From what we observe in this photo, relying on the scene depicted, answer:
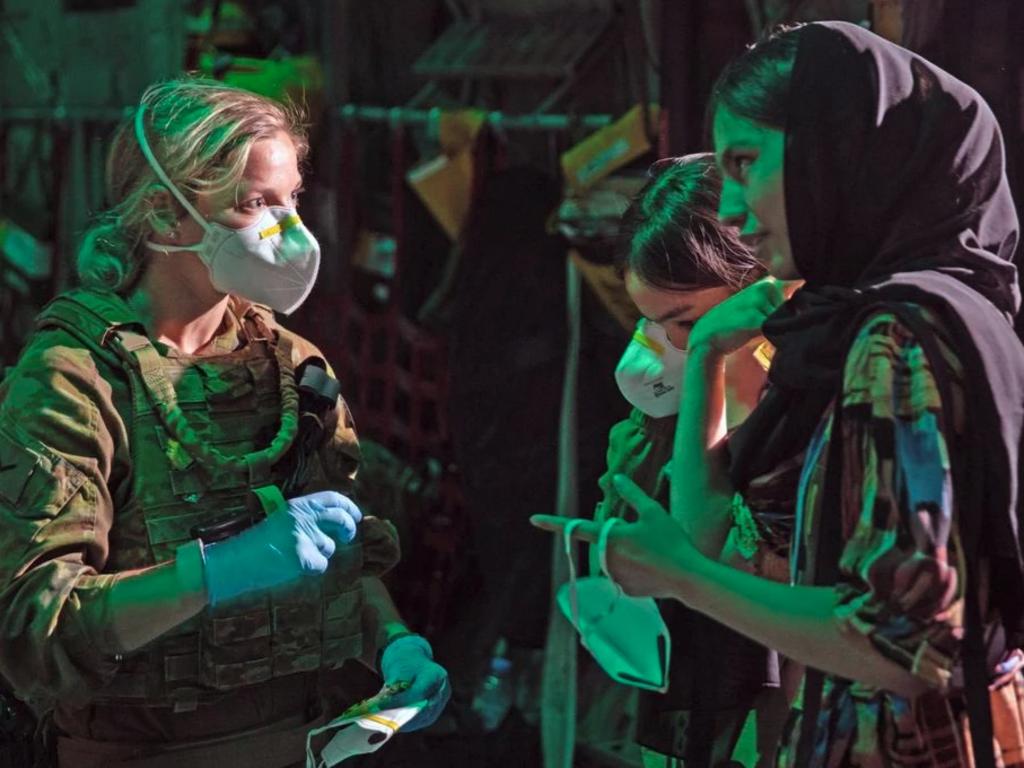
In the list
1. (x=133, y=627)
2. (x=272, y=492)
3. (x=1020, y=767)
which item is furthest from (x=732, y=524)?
(x=133, y=627)

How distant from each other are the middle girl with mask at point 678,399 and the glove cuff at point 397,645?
0.37m

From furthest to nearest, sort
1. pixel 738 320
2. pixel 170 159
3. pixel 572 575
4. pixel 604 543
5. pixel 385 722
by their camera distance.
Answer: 1. pixel 170 159
2. pixel 385 722
3. pixel 738 320
4. pixel 572 575
5. pixel 604 543

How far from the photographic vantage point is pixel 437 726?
5.05 meters

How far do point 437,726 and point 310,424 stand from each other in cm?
269

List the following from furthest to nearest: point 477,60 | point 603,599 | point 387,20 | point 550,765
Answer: point 387,20 < point 477,60 < point 550,765 < point 603,599

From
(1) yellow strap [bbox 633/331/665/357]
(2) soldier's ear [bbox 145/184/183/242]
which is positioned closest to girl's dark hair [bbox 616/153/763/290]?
(1) yellow strap [bbox 633/331/665/357]

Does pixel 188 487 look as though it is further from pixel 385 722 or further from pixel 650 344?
pixel 650 344

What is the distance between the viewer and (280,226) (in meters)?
2.60

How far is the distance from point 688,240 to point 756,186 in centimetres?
73

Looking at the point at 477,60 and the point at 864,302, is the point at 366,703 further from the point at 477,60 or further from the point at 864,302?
the point at 477,60

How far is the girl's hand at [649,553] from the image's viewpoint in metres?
1.87

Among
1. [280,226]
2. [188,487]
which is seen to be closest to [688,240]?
[280,226]

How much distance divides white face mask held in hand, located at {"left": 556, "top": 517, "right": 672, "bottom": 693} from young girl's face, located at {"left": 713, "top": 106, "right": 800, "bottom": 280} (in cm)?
47

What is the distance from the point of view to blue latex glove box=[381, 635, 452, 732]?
8.18 feet
